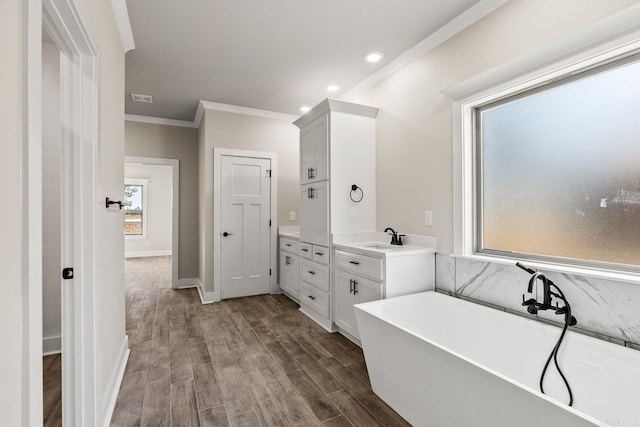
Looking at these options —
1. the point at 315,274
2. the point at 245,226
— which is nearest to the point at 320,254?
the point at 315,274

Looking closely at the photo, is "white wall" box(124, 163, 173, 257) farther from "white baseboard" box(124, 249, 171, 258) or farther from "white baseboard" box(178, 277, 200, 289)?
"white baseboard" box(178, 277, 200, 289)

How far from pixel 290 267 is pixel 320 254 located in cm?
106

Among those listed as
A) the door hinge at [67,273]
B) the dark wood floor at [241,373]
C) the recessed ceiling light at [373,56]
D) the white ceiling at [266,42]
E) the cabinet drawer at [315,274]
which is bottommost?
the dark wood floor at [241,373]

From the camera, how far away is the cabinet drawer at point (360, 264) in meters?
2.54

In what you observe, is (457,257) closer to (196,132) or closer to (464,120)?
(464,120)

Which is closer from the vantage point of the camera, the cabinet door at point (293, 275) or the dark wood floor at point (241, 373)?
the dark wood floor at point (241, 373)

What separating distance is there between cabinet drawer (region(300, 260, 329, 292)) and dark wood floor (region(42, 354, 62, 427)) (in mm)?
2184

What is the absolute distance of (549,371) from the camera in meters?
1.67

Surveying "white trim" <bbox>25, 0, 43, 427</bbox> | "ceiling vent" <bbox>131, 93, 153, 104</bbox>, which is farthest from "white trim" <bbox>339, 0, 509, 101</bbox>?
"ceiling vent" <bbox>131, 93, 153, 104</bbox>

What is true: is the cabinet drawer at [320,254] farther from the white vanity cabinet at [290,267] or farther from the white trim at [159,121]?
the white trim at [159,121]

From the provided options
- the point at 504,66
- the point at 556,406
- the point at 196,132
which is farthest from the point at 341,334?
the point at 196,132

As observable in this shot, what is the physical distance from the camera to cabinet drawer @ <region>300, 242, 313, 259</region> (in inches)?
142

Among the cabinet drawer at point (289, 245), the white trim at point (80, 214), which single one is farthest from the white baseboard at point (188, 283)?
the white trim at point (80, 214)

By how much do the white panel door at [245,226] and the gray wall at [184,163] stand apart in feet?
3.60
